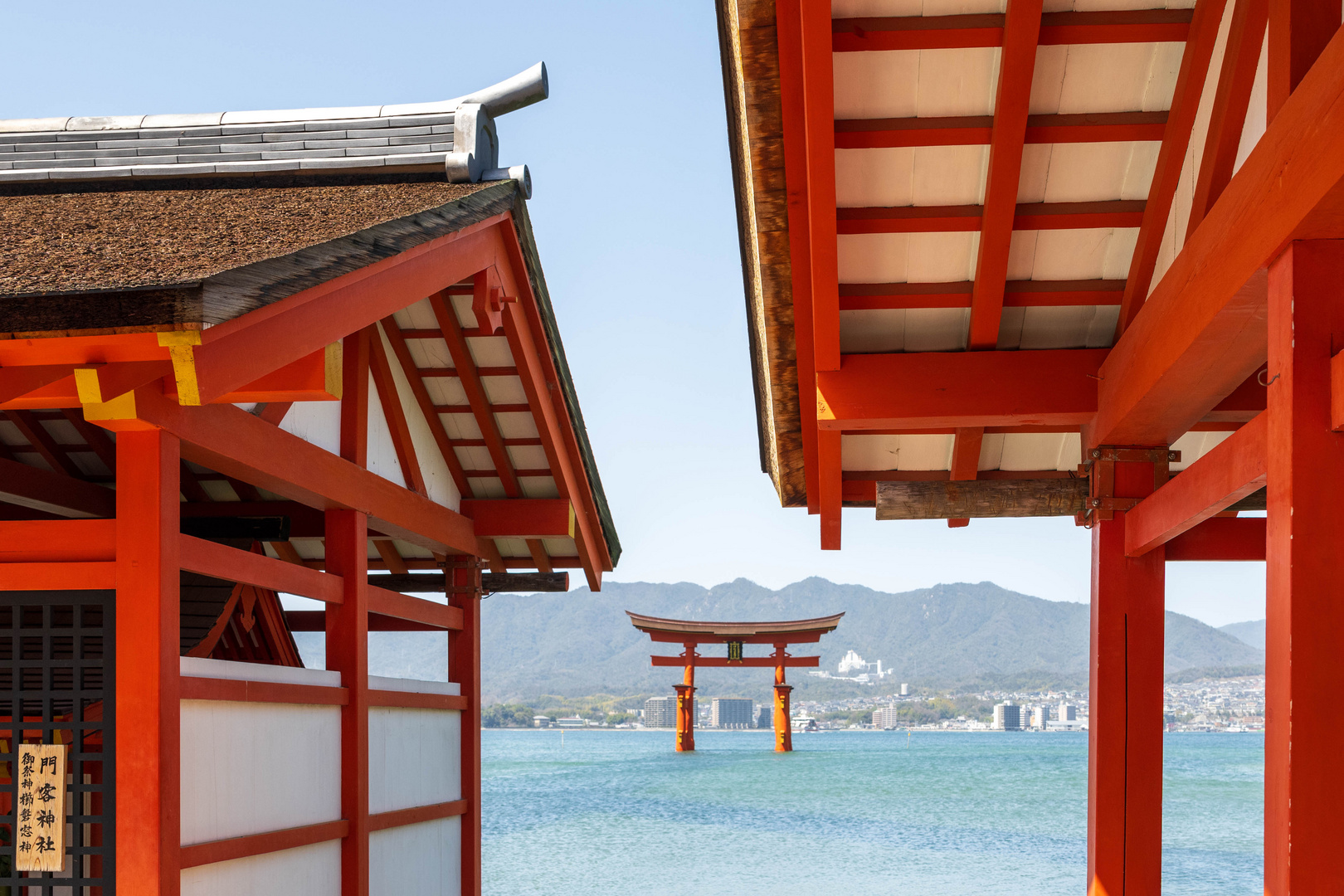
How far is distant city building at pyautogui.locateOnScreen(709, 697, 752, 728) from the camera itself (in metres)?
148

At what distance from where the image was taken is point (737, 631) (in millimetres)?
33969

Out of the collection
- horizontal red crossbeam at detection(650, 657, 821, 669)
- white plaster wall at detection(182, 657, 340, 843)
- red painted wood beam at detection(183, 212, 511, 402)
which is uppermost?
red painted wood beam at detection(183, 212, 511, 402)

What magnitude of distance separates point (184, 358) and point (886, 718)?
5226 inches

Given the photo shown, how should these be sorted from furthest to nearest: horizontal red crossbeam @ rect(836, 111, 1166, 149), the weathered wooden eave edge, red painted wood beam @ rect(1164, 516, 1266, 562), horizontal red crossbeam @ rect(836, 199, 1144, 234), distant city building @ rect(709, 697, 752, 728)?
1. distant city building @ rect(709, 697, 752, 728)
2. red painted wood beam @ rect(1164, 516, 1266, 562)
3. horizontal red crossbeam @ rect(836, 199, 1144, 234)
4. horizontal red crossbeam @ rect(836, 111, 1166, 149)
5. the weathered wooden eave edge

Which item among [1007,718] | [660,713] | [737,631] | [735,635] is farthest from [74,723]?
[660,713]

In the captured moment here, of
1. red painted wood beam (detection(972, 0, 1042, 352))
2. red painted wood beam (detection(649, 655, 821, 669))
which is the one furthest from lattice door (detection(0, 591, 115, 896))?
red painted wood beam (detection(649, 655, 821, 669))

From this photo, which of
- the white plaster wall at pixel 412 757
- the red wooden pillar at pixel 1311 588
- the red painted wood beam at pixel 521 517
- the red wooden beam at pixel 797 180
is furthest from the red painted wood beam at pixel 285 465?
the red wooden pillar at pixel 1311 588

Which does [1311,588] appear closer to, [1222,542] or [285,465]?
[1222,542]

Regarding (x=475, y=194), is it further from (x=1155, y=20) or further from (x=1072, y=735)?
(x=1072, y=735)

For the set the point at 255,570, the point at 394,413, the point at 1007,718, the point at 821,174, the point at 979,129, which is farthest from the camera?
the point at 1007,718

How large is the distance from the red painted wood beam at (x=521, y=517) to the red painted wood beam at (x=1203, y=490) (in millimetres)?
3403

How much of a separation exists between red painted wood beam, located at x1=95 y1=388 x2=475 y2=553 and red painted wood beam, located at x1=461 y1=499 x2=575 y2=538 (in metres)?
0.44

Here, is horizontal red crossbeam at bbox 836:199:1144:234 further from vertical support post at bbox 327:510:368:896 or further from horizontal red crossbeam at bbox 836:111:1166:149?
vertical support post at bbox 327:510:368:896

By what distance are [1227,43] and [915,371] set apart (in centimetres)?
170
